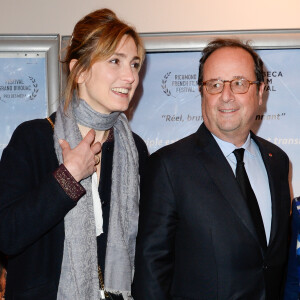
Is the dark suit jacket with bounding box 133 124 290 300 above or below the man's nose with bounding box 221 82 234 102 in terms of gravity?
below

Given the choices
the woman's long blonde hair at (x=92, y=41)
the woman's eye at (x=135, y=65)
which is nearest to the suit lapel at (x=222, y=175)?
the woman's eye at (x=135, y=65)

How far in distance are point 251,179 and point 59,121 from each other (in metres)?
0.84

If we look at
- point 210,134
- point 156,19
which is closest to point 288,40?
point 156,19

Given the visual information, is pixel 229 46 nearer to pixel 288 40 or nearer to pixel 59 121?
pixel 288 40

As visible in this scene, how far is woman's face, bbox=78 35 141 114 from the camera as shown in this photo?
2.02m

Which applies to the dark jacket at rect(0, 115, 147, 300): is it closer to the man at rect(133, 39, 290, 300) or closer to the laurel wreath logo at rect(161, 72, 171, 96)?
the man at rect(133, 39, 290, 300)

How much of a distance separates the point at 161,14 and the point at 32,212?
156 cm

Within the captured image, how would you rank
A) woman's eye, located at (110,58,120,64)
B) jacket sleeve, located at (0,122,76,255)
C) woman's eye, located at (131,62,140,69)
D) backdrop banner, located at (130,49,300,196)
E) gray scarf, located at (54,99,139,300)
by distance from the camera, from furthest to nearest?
backdrop banner, located at (130,49,300,196)
woman's eye, located at (131,62,140,69)
woman's eye, located at (110,58,120,64)
gray scarf, located at (54,99,139,300)
jacket sleeve, located at (0,122,76,255)

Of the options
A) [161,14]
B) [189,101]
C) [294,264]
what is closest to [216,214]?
[294,264]

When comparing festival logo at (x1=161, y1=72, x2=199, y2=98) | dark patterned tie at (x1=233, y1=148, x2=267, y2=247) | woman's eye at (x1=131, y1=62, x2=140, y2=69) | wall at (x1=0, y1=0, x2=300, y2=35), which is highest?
wall at (x1=0, y1=0, x2=300, y2=35)

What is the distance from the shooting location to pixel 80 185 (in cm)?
182

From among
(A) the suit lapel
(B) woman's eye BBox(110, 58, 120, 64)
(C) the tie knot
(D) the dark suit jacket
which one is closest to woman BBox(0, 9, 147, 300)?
(B) woman's eye BBox(110, 58, 120, 64)

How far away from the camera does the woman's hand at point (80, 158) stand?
6.06 ft

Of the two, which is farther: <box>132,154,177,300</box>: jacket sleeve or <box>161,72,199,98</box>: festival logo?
<box>161,72,199,98</box>: festival logo
